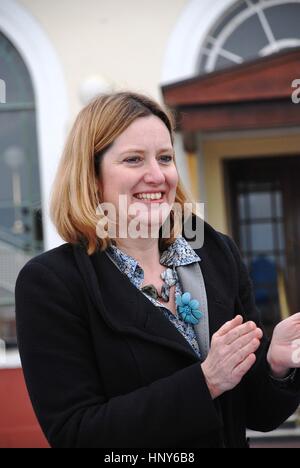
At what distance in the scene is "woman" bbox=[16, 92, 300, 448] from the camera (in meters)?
1.55

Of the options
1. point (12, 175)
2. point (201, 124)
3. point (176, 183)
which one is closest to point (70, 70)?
point (12, 175)

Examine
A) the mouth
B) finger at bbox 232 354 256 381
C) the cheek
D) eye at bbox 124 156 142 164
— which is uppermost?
eye at bbox 124 156 142 164

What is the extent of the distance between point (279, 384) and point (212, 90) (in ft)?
13.0

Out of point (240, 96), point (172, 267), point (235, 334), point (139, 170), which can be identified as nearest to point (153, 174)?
point (139, 170)

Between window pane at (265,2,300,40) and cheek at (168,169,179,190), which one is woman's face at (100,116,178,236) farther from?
window pane at (265,2,300,40)

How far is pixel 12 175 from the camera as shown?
21.4 ft

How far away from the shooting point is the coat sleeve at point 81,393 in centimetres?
154

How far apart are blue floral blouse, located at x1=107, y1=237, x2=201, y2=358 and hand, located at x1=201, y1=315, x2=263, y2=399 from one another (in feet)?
0.54

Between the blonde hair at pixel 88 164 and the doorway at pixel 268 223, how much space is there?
5.44 m

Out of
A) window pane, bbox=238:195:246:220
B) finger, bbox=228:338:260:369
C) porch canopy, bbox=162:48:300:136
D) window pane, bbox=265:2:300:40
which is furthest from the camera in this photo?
window pane, bbox=238:195:246:220

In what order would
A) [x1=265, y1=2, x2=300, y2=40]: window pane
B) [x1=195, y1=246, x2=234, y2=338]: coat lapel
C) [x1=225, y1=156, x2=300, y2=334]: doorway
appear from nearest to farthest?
1. [x1=195, y1=246, x2=234, y2=338]: coat lapel
2. [x1=265, y1=2, x2=300, y2=40]: window pane
3. [x1=225, y1=156, x2=300, y2=334]: doorway

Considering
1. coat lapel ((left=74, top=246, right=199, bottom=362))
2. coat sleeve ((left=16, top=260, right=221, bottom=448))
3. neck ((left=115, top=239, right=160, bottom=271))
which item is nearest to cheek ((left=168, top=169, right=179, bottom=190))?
neck ((left=115, top=239, right=160, bottom=271))

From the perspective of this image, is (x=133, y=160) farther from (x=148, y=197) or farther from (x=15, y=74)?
(x=15, y=74)

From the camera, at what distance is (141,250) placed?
181 cm
